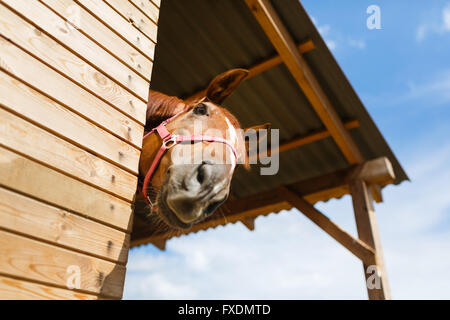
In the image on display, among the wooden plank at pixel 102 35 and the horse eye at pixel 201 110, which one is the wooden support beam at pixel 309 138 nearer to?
the horse eye at pixel 201 110

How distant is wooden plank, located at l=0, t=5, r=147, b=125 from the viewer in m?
1.36

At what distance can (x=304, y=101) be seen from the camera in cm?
470

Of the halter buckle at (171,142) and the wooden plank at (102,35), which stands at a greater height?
the wooden plank at (102,35)

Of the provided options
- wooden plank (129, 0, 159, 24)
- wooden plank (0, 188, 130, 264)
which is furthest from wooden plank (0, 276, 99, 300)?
wooden plank (129, 0, 159, 24)

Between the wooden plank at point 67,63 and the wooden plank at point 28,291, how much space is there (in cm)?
91

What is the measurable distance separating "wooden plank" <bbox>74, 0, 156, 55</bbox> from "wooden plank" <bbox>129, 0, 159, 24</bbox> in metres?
0.18

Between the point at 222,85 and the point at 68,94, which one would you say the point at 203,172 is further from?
the point at 222,85

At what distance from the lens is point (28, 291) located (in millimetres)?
1159

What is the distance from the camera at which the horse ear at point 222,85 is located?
2645 mm

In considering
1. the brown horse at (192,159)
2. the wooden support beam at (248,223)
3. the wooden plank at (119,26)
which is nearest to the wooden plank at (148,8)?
the wooden plank at (119,26)

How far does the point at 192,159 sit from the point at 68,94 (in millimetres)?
743
